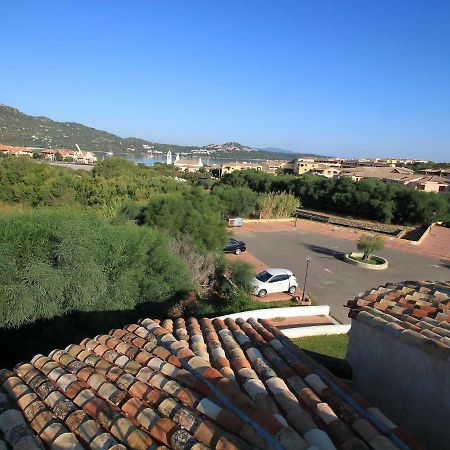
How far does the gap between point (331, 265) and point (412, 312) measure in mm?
15631

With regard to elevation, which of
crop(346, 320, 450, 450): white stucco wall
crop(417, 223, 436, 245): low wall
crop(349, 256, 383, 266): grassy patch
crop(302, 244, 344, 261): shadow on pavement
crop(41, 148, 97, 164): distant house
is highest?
crop(346, 320, 450, 450): white stucco wall

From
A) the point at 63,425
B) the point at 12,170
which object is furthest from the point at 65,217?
the point at 12,170

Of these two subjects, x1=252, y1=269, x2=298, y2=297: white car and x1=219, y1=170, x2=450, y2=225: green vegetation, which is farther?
x1=219, y1=170, x2=450, y2=225: green vegetation

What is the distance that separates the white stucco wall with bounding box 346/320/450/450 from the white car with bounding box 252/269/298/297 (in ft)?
32.1

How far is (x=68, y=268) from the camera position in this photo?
8461 mm

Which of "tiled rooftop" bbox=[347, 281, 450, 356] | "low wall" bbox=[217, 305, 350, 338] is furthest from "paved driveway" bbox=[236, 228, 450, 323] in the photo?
"tiled rooftop" bbox=[347, 281, 450, 356]

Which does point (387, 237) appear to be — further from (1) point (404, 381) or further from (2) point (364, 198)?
(1) point (404, 381)

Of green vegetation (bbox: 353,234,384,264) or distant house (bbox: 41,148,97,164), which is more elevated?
green vegetation (bbox: 353,234,384,264)

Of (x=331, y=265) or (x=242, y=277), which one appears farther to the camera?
(x=331, y=265)

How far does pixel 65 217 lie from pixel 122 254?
5.72 feet

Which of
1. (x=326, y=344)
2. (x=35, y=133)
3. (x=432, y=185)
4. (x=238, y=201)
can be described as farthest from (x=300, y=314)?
→ (x=35, y=133)

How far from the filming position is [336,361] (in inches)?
202

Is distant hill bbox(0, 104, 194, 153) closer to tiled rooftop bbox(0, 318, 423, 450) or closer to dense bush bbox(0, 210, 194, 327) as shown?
dense bush bbox(0, 210, 194, 327)

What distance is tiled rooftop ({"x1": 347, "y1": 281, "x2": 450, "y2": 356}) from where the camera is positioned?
384 cm
